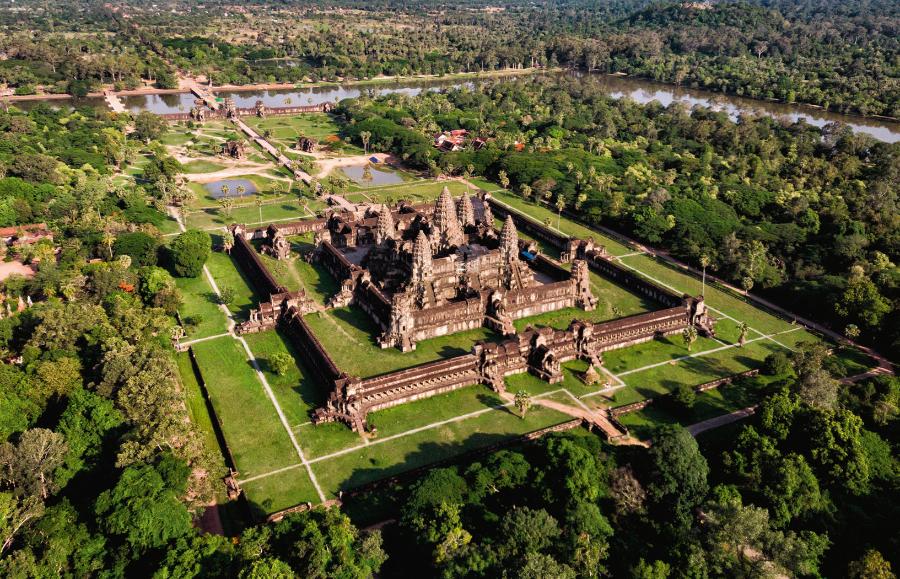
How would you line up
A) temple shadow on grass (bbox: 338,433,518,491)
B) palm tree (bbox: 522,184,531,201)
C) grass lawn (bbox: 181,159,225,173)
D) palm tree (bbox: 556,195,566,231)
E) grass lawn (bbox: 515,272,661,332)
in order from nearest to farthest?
temple shadow on grass (bbox: 338,433,518,491), grass lawn (bbox: 515,272,661,332), palm tree (bbox: 556,195,566,231), palm tree (bbox: 522,184,531,201), grass lawn (bbox: 181,159,225,173)

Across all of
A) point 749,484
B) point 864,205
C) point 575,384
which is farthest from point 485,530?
point 864,205

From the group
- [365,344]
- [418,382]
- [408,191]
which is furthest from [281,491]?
[408,191]

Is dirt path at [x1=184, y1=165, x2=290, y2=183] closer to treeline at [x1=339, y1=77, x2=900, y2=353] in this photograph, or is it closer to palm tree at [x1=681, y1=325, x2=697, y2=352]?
treeline at [x1=339, y1=77, x2=900, y2=353]

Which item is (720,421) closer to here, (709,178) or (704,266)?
(704,266)

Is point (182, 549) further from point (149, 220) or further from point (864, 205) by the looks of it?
point (864, 205)

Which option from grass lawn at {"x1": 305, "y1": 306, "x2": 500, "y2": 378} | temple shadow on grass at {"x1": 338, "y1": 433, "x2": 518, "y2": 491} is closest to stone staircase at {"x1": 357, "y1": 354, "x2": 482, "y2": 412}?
grass lawn at {"x1": 305, "y1": 306, "x2": 500, "y2": 378}

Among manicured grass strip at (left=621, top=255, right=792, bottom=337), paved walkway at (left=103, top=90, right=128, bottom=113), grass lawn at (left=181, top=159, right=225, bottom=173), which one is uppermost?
paved walkway at (left=103, top=90, right=128, bottom=113)

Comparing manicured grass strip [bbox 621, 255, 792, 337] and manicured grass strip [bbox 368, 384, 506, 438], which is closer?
manicured grass strip [bbox 368, 384, 506, 438]
